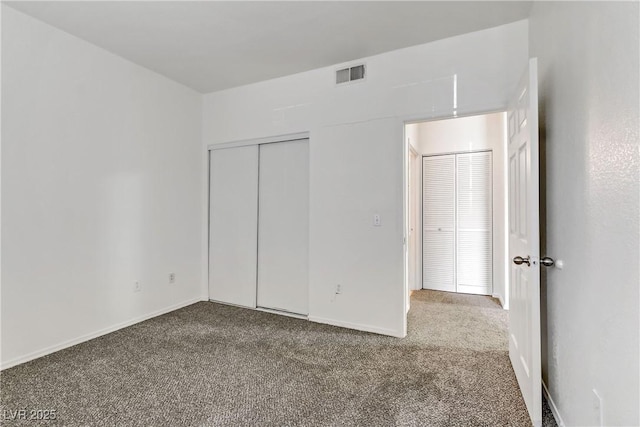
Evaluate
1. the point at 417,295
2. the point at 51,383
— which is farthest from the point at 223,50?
the point at 417,295

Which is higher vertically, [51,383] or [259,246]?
[259,246]

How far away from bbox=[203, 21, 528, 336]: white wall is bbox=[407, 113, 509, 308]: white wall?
1.14 m

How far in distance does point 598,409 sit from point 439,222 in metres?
3.45

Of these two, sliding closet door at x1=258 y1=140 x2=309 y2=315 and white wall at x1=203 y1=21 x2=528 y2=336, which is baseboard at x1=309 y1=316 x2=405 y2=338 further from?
sliding closet door at x1=258 y1=140 x2=309 y2=315

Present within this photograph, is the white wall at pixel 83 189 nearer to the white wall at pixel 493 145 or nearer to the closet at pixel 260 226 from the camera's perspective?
the closet at pixel 260 226

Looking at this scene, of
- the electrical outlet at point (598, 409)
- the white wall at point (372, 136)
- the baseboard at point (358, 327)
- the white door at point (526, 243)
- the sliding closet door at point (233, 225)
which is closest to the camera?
the electrical outlet at point (598, 409)

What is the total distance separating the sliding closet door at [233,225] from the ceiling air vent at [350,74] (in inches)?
49.5

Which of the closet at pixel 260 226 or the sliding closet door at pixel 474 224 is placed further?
the sliding closet door at pixel 474 224

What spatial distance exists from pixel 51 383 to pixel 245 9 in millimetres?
2905

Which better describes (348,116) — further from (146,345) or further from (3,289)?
(3,289)

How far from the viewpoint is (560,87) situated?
1726mm

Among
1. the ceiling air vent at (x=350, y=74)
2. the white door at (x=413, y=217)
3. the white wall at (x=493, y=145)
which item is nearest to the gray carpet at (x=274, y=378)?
the white wall at (x=493, y=145)

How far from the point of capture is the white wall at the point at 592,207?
1063 millimetres

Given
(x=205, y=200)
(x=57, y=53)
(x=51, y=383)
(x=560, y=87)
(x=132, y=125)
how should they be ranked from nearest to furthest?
1. (x=560, y=87)
2. (x=51, y=383)
3. (x=57, y=53)
4. (x=132, y=125)
5. (x=205, y=200)
